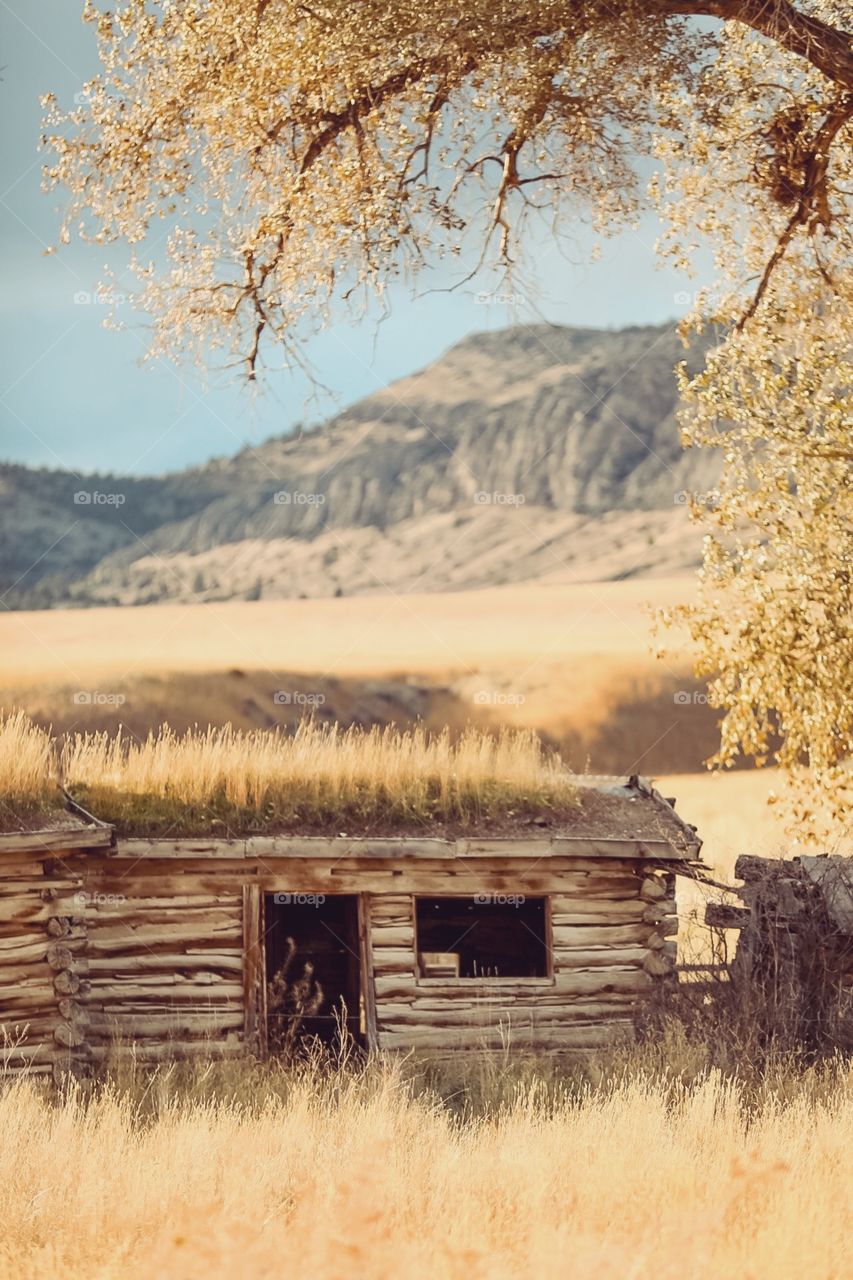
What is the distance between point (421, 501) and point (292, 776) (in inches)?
5218

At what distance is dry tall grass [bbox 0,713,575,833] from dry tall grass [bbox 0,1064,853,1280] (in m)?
3.32

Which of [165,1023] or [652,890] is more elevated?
[652,890]

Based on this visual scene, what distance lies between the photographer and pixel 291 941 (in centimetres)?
1466

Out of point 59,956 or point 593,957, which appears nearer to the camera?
point 59,956

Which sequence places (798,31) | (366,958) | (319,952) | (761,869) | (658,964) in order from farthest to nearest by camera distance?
1. (319,952)
2. (761,869)
3. (658,964)
4. (366,958)
5. (798,31)

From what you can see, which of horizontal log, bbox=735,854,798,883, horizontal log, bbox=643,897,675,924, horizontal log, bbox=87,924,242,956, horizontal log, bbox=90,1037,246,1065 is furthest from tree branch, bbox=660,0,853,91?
horizontal log, bbox=90,1037,246,1065

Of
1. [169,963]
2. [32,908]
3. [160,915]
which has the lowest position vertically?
[169,963]

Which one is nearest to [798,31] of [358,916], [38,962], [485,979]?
[358,916]

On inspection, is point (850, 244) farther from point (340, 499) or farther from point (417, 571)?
point (340, 499)

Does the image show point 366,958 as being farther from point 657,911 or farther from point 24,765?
point 24,765

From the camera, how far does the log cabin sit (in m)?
13.4

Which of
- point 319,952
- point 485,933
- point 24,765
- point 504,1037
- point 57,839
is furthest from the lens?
point 485,933

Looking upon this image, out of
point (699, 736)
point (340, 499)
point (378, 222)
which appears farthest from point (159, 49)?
point (340, 499)

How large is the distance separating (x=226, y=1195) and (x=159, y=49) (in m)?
10.5
